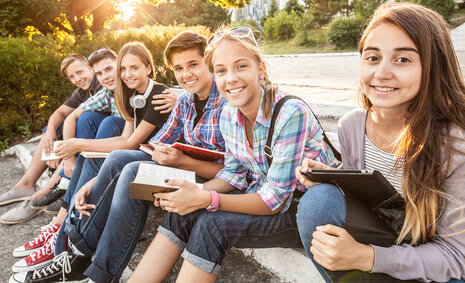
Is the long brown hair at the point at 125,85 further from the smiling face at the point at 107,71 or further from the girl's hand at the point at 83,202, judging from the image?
the girl's hand at the point at 83,202

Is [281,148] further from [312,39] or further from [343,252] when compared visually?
[312,39]

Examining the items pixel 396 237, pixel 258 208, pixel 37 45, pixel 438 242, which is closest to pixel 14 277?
pixel 258 208

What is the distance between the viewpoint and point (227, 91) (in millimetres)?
1952

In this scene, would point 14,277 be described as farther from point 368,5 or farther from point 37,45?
point 368,5

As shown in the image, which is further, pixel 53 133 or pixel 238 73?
pixel 53 133

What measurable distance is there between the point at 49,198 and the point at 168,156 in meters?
1.86

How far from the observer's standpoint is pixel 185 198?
177 cm

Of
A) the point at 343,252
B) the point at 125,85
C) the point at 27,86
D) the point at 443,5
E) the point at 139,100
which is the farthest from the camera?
the point at 443,5

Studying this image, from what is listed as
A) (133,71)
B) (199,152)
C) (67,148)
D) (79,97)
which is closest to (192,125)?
(199,152)

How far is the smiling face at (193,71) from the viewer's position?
2482 millimetres

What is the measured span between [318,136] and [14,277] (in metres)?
2.28

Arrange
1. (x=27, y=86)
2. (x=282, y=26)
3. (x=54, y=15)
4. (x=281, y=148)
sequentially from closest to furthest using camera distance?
(x=281, y=148) < (x=27, y=86) < (x=54, y=15) < (x=282, y=26)

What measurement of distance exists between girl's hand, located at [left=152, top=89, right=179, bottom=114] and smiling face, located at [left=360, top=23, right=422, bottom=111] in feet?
5.89

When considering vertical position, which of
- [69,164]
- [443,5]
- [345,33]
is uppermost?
[443,5]
